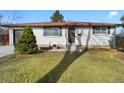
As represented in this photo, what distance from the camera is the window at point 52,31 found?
2616cm

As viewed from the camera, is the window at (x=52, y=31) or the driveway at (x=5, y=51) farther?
the window at (x=52, y=31)

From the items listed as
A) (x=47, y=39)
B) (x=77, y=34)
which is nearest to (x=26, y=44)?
(x=47, y=39)

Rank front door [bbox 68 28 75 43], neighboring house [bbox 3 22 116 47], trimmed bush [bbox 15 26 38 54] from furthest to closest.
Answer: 1. front door [bbox 68 28 75 43]
2. neighboring house [bbox 3 22 116 47]
3. trimmed bush [bbox 15 26 38 54]

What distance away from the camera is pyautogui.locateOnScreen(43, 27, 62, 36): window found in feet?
85.8

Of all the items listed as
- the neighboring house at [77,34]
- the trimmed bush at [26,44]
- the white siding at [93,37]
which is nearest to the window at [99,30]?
the neighboring house at [77,34]

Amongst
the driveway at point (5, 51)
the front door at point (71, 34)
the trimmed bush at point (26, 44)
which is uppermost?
the front door at point (71, 34)

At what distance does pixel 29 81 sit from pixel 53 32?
1684cm

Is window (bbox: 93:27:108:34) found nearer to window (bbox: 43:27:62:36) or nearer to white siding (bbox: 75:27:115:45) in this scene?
white siding (bbox: 75:27:115:45)

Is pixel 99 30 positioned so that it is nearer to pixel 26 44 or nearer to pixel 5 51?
pixel 26 44

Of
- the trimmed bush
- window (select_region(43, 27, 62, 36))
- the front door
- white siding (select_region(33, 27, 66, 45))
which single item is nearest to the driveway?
the trimmed bush

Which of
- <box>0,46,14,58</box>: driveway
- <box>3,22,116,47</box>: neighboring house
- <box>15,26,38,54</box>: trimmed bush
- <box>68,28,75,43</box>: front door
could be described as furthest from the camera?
<box>68,28,75,43</box>: front door

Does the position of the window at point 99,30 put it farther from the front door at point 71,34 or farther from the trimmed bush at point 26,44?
the trimmed bush at point 26,44
